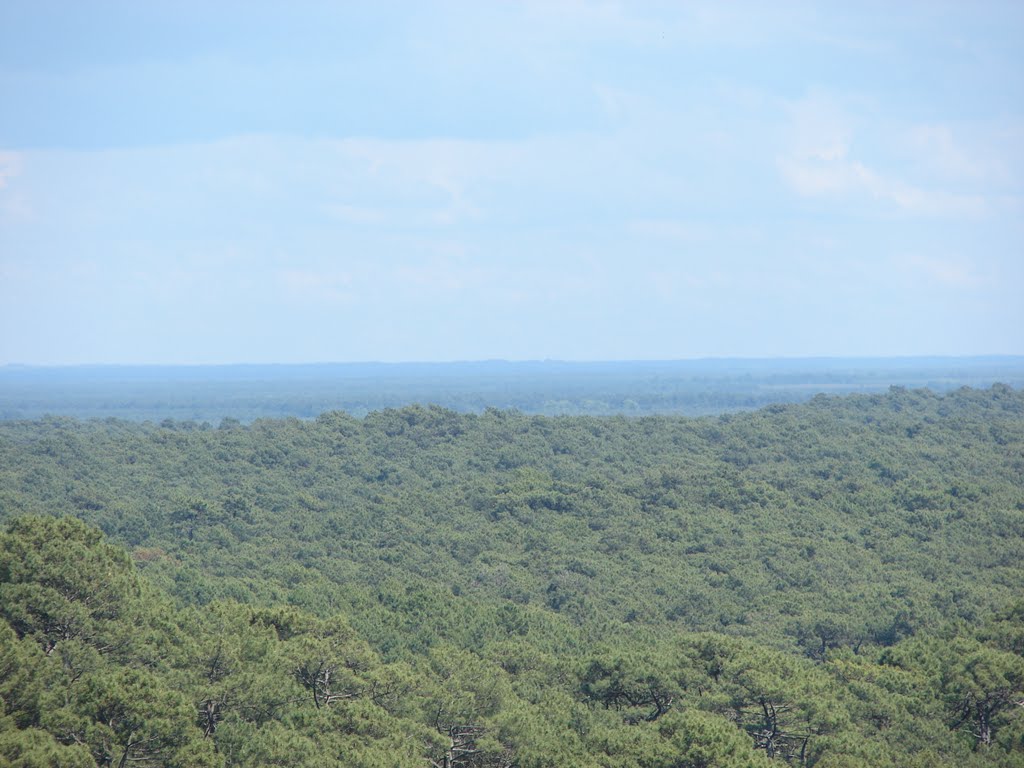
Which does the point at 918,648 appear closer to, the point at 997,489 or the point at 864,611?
the point at 864,611

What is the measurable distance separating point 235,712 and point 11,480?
47.0 meters

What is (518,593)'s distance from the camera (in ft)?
164

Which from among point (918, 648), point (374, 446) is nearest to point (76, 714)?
point (918, 648)

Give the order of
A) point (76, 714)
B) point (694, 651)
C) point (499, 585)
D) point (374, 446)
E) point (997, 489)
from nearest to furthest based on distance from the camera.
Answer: point (76, 714), point (694, 651), point (499, 585), point (997, 489), point (374, 446)

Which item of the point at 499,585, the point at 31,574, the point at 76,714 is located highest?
the point at 31,574

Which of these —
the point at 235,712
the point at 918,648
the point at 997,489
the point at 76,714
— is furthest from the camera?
the point at 997,489

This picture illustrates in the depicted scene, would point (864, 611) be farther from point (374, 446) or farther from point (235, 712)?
point (374, 446)

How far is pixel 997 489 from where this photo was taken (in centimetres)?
6256

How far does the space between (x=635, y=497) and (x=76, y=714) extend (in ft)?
150

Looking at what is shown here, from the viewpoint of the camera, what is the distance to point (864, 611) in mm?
44938

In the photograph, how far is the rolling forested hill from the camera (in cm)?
2417

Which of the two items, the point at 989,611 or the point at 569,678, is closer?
the point at 569,678

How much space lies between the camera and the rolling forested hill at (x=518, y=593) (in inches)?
952

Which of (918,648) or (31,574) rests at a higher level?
(31,574)
